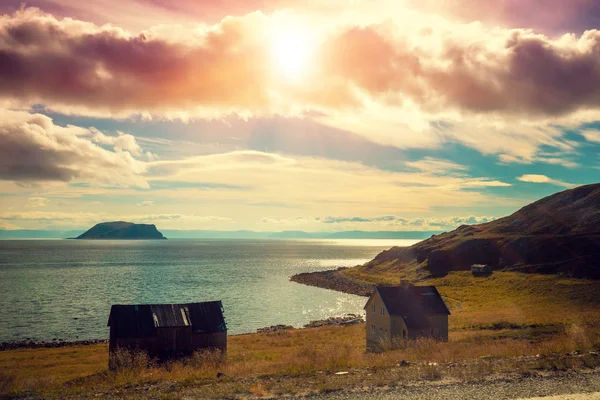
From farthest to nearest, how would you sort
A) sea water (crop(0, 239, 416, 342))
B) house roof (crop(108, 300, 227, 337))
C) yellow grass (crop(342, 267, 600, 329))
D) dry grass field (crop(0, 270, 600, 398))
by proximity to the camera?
sea water (crop(0, 239, 416, 342)) < yellow grass (crop(342, 267, 600, 329)) < house roof (crop(108, 300, 227, 337)) < dry grass field (crop(0, 270, 600, 398))

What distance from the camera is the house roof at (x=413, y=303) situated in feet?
156

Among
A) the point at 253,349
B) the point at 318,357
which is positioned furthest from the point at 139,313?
the point at 318,357

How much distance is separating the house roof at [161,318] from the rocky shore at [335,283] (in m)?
84.6

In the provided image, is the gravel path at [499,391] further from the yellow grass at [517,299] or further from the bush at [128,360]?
the yellow grass at [517,299]

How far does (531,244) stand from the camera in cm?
12725

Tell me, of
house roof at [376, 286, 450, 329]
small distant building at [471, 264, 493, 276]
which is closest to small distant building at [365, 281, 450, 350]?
house roof at [376, 286, 450, 329]

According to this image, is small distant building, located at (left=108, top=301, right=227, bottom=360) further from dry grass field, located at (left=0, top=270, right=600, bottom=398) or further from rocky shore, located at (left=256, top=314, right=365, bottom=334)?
rocky shore, located at (left=256, top=314, right=365, bottom=334)

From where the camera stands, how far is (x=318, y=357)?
95.7 feet

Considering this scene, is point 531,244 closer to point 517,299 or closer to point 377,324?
point 517,299

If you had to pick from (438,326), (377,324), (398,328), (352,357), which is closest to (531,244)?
(438,326)

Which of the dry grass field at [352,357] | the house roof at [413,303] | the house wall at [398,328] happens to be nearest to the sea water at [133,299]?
the dry grass field at [352,357]

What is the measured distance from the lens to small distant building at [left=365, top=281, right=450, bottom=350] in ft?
154

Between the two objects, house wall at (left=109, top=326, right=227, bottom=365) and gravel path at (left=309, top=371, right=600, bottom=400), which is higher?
gravel path at (left=309, top=371, right=600, bottom=400)

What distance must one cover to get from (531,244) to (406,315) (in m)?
95.3
